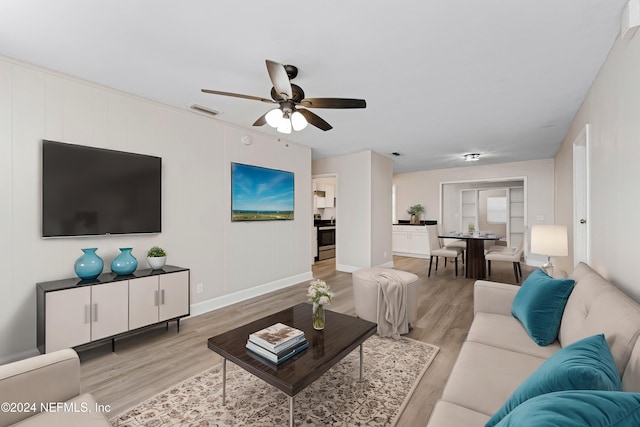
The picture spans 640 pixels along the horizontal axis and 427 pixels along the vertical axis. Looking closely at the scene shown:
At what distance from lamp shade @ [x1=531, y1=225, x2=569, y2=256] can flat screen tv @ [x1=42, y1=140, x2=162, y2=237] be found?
3.96 meters

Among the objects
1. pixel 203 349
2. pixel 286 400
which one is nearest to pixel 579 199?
pixel 286 400

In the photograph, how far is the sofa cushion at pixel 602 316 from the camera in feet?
3.64

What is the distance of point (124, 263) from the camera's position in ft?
8.89

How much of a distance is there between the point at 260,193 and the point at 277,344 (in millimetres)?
2939

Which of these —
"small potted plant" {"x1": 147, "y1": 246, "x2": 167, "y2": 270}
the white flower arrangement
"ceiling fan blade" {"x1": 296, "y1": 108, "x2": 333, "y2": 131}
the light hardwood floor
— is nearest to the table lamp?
the light hardwood floor

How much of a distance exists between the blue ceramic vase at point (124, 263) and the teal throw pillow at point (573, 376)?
3.00 meters

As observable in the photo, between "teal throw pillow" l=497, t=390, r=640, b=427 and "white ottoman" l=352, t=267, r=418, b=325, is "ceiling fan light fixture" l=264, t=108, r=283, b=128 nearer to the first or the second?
"white ottoman" l=352, t=267, r=418, b=325

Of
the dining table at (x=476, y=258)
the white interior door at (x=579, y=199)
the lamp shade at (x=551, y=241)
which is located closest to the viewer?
the lamp shade at (x=551, y=241)

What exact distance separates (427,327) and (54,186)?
387 cm

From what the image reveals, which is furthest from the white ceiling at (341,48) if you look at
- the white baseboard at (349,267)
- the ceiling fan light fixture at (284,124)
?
the white baseboard at (349,267)

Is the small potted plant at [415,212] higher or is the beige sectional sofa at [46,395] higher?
the small potted plant at [415,212]

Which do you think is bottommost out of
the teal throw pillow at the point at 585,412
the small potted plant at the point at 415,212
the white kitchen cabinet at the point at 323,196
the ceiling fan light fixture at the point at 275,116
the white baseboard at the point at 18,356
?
the white baseboard at the point at 18,356

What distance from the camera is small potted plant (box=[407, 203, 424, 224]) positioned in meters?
8.12

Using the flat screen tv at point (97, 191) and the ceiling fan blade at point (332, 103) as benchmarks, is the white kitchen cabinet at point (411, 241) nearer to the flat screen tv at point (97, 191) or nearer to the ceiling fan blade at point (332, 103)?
the ceiling fan blade at point (332, 103)
